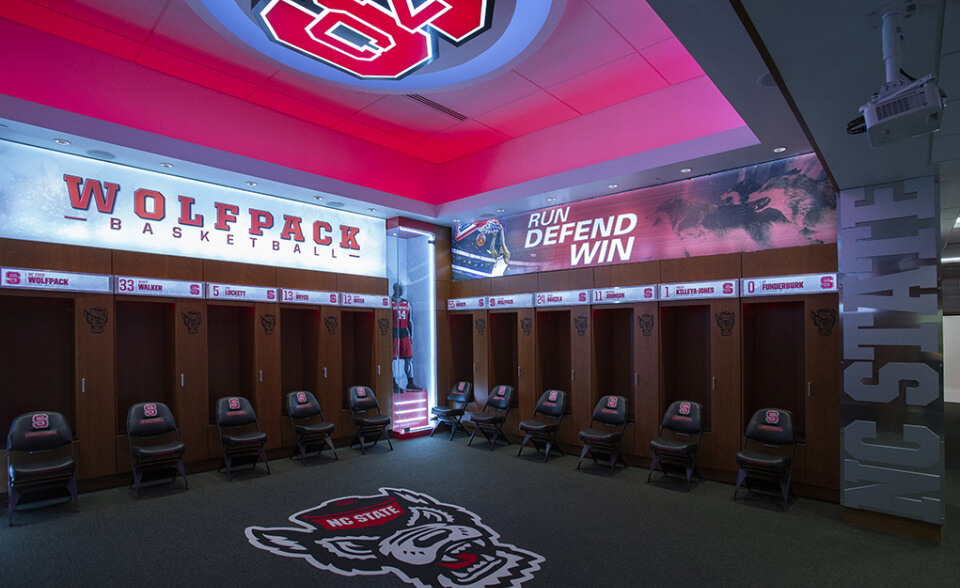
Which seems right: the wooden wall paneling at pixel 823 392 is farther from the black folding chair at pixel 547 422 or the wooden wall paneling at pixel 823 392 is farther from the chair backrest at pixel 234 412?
the chair backrest at pixel 234 412

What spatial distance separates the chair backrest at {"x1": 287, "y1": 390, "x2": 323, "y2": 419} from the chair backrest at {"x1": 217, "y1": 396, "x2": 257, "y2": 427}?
1.60 feet

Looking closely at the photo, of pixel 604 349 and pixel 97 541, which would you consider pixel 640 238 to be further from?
pixel 97 541

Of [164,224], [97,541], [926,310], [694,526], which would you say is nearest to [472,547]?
[694,526]

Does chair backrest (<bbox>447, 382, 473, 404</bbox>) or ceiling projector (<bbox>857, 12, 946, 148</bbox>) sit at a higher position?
ceiling projector (<bbox>857, 12, 946, 148</bbox>)

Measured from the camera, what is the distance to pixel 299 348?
7.49 meters

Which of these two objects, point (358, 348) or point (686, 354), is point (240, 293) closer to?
point (358, 348)

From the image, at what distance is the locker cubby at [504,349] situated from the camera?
26.6ft

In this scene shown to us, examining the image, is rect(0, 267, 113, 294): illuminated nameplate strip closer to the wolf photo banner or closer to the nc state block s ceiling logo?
the nc state block s ceiling logo

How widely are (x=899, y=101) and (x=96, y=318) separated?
6788 millimetres

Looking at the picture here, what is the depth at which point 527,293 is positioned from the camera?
24.8 ft

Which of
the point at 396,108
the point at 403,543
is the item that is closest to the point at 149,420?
the point at 403,543

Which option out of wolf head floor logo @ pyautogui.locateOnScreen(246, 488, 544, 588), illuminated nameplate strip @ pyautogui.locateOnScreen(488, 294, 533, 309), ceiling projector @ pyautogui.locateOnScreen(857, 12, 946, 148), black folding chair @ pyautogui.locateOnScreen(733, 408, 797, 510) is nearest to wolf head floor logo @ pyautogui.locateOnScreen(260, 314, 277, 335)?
wolf head floor logo @ pyautogui.locateOnScreen(246, 488, 544, 588)

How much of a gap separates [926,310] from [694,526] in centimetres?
264

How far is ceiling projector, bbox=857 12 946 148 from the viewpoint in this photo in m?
2.29
